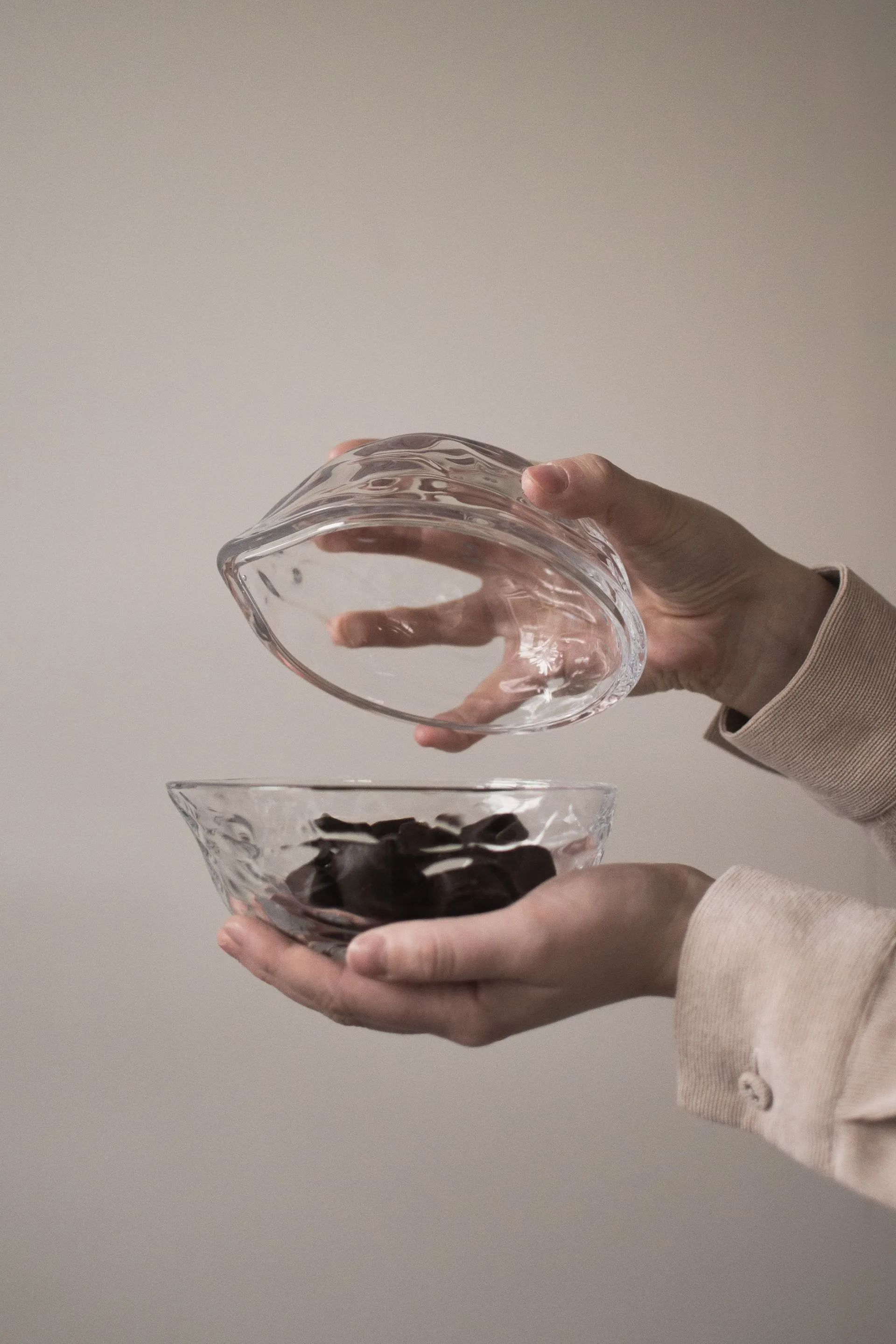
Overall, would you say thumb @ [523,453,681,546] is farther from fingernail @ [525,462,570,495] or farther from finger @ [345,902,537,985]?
finger @ [345,902,537,985]

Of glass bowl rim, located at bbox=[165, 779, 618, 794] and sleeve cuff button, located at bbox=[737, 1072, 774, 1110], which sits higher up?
glass bowl rim, located at bbox=[165, 779, 618, 794]

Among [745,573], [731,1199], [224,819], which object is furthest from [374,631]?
[731,1199]

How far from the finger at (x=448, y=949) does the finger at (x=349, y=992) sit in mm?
16

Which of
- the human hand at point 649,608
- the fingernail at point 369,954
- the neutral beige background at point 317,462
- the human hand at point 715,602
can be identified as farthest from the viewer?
the neutral beige background at point 317,462

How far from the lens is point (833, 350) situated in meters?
1.29

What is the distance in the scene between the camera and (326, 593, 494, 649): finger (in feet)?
2.01

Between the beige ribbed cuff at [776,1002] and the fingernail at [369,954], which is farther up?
the fingernail at [369,954]

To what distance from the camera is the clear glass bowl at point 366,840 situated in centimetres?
50

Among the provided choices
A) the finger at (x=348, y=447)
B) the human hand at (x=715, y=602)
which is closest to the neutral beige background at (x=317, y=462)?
the human hand at (x=715, y=602)

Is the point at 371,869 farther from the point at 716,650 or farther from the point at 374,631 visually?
the point at 716,650

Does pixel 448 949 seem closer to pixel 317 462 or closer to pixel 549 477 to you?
pixel 549 477

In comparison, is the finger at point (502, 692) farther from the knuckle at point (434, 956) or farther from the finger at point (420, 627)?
the knuckle at point (434, 956)

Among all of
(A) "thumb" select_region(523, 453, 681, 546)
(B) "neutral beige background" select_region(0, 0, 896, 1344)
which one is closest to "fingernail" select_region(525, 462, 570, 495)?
(A) "thumb" select_region(523, 453, 681, 546)

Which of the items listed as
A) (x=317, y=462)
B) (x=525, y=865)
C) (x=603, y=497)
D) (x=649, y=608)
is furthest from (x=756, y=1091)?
(x=317, y=462)
